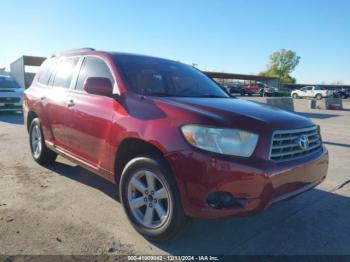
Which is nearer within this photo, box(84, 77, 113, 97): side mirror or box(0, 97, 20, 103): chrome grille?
box(84, 77, 113, 97): side mirror

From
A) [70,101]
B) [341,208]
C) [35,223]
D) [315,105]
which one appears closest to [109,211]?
[35,223]

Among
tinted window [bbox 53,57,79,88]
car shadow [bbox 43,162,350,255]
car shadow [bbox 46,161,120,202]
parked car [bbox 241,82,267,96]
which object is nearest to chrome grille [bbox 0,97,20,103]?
car shadow [bbox 46,161,120,202]

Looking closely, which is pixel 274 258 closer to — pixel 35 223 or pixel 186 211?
pixel 186 211

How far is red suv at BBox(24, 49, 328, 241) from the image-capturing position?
2936 mm

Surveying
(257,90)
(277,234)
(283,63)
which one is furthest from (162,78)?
(283,63)

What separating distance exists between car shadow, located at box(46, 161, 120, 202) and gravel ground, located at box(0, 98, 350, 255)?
1 cm

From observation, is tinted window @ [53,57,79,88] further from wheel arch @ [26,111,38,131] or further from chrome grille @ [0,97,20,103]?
chrome grille @ [0,97,20,103]

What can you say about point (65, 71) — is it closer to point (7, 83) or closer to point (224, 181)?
point (224, 181)

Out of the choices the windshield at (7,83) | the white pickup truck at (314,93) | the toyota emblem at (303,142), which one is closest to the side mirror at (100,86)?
the toyota emblem at (303,142)

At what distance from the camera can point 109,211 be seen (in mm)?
4082

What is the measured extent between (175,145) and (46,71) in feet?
12.5

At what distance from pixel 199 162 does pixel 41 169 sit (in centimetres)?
378

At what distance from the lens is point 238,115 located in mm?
3217

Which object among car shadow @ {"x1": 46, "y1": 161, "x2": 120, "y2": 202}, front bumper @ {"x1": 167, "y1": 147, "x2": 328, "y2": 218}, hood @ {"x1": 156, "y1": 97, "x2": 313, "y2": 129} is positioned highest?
hood @ {"x1": 156, "y1": 97, "x2": 313, "y2": 129}
